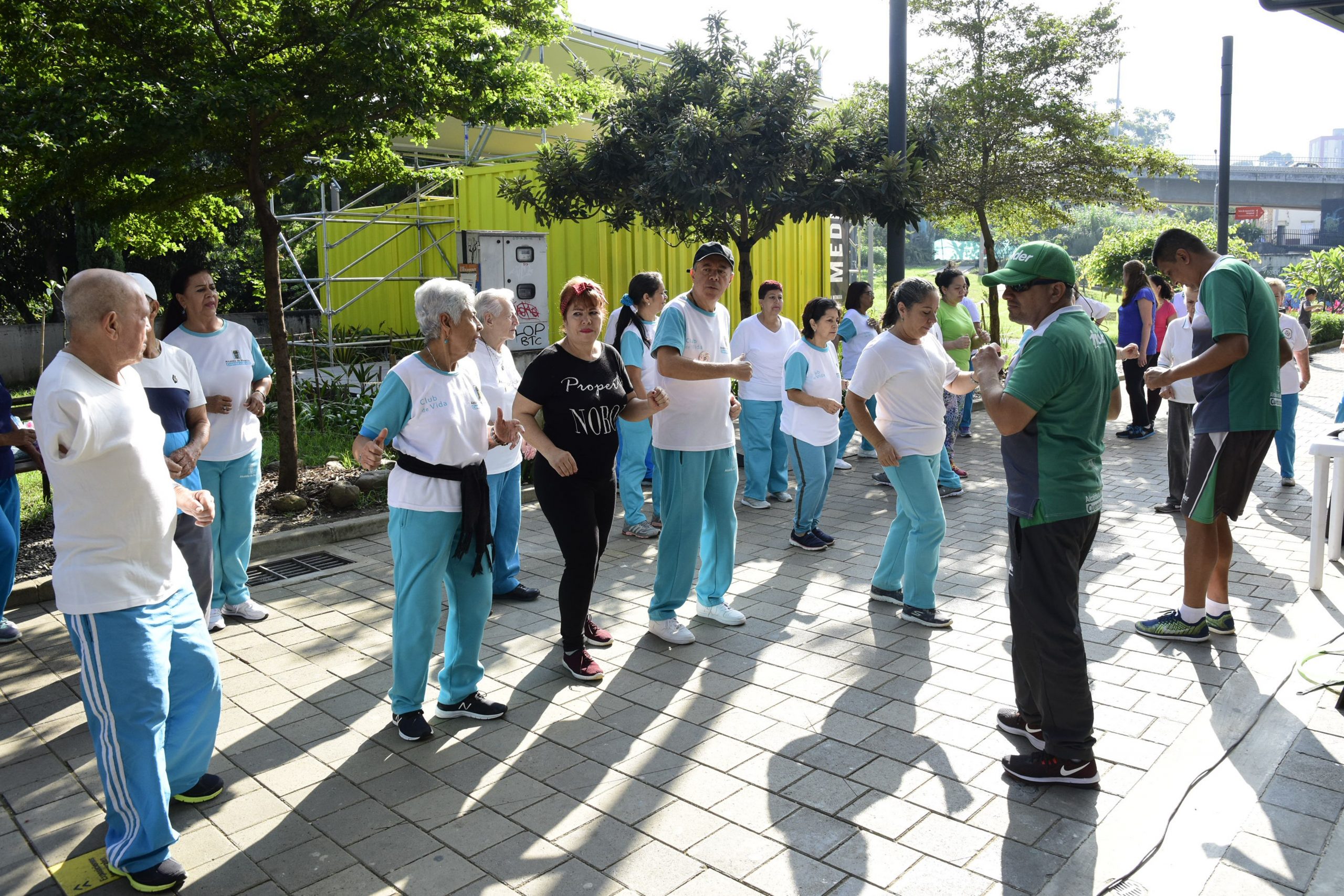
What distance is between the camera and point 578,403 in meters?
4.71

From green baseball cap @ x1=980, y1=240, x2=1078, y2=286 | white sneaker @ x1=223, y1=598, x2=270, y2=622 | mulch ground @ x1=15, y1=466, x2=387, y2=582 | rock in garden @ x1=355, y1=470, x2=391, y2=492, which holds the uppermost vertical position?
green baseball cap @ x1=980, y1=240, x2=1078, y2=286

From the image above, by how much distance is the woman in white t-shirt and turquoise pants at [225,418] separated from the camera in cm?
549

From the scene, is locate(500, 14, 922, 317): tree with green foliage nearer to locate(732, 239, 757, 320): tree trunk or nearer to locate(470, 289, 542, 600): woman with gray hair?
locate(732, 239, 757, 320): tree trunk

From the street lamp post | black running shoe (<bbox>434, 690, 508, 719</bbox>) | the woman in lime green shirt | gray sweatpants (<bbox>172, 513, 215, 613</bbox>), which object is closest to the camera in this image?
black running shoe (<bbox>434, 690, 508, 719</bbox>)

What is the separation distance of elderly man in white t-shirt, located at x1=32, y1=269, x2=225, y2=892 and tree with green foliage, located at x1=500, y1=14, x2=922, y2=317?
724cm

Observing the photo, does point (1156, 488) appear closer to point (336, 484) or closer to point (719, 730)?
point (719, 730)

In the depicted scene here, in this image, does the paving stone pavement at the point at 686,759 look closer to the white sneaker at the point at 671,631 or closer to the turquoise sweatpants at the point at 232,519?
the white sneaker at the point at 671,631

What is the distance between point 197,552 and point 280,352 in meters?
4.01

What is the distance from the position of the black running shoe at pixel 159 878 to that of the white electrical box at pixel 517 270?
36.0 ft

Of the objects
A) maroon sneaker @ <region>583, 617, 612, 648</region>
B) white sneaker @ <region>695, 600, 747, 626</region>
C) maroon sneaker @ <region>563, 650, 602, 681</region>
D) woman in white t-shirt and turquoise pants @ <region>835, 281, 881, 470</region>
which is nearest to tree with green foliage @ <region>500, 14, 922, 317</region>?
woman in white t-shirt and turquoise pants @ <region>835, 281, 881, 470</region>

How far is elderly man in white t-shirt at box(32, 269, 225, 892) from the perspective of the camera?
9.96 ft

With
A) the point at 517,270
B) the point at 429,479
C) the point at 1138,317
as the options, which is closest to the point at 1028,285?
the point at 429,479

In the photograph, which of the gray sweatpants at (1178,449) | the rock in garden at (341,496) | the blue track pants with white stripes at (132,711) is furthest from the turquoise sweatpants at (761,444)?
the blue track pants with white stripes at (132,711)

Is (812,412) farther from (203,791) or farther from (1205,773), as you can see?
(203,791)
